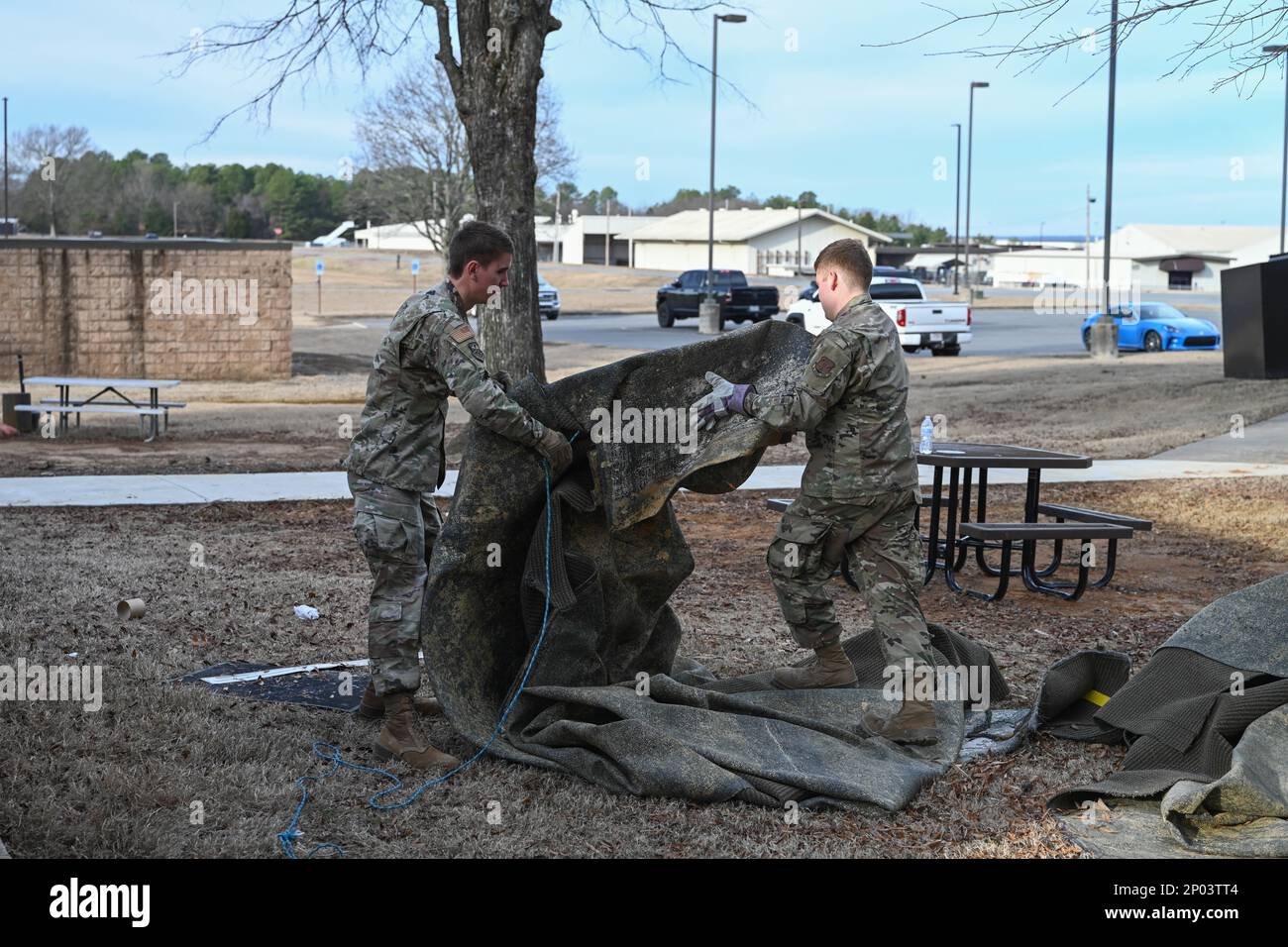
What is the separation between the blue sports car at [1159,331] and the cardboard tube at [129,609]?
1045 inches

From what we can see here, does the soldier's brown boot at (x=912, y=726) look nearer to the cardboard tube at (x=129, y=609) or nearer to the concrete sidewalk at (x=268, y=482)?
the cardboard tube at (x=129, y=609)

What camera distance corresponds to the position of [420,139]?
175 feet

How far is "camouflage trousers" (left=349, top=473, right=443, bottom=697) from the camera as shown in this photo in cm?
553

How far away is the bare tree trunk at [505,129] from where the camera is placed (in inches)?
516

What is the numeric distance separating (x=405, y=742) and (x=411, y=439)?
48.3 inches

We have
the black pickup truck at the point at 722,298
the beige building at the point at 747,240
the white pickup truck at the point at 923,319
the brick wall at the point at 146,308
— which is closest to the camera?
the brick wall at the point at 146,308

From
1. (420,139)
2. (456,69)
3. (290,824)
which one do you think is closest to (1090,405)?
(456,69)

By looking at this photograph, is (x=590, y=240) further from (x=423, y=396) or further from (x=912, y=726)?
(x=912, y=726)

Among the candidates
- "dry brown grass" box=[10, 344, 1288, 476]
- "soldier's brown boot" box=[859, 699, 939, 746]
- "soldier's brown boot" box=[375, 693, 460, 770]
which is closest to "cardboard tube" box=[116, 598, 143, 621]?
"soldier's brown boot" box=[375, 693, 460, 770]

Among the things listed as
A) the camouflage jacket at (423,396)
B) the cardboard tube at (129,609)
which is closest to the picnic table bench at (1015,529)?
the camouflage jacket at (423,396)

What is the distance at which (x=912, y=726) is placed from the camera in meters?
5.67
